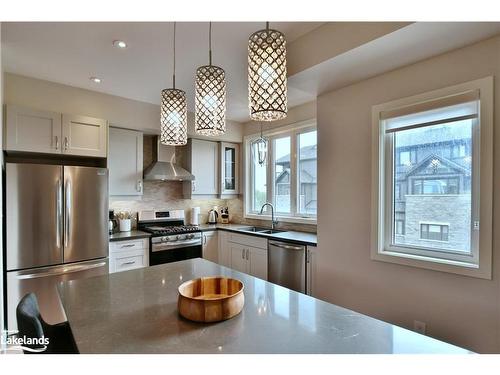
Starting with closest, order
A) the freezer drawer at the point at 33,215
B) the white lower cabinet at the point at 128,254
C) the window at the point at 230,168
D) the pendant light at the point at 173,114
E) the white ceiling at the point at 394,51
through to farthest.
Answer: the pendant light at the point at 173,114 → the white ceiling at the point at 394,51 → the freezer drawer at the point at 33,215 → the white lower cabinet at the point at 128,254 → the window at the point at 230,168

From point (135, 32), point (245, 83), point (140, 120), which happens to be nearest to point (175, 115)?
point (135, 32)

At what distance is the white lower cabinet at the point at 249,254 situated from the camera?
3.21 meters

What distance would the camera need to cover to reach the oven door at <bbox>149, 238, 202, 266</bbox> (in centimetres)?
329

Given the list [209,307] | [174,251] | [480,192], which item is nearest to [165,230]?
[174,251]

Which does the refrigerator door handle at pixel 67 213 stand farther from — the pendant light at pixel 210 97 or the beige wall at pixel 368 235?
the beige wall at pixel 368 235

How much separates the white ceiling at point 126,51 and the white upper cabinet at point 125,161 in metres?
0.61

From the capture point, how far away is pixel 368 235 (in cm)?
224

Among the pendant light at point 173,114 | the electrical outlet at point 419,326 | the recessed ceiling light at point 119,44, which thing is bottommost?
the electrical outlet at point 419,326

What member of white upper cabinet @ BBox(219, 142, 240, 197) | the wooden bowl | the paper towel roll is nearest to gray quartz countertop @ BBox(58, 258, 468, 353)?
the wooden bowl

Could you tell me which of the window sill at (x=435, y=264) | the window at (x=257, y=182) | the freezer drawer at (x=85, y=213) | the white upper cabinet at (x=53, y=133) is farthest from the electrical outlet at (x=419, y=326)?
the white upper cabinet at (x=53, y=133)

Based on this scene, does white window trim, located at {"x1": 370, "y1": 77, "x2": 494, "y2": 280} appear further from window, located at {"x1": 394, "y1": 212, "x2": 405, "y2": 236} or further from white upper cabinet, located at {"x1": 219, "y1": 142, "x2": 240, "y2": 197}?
white upper cabinet, located at {"x1": 219, "y1": 142, "x2": 240, "y2": 197}

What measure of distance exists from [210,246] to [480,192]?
119 inches

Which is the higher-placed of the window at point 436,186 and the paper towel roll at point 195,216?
the window at point 436,186

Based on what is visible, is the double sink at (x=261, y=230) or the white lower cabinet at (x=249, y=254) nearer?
the white lower cabinet at (x=249, y=254)
